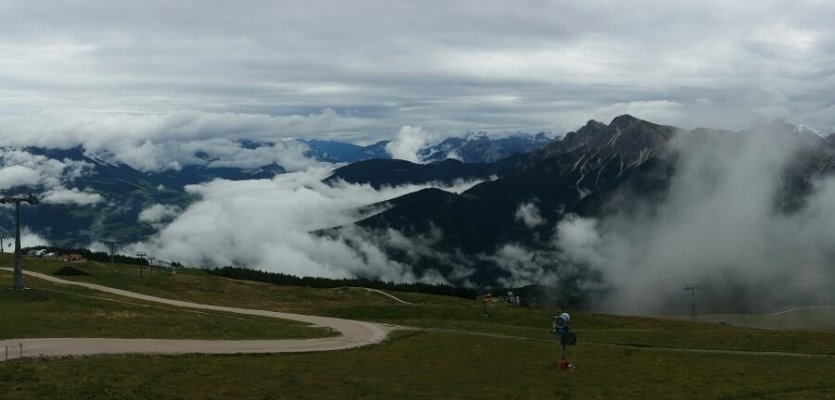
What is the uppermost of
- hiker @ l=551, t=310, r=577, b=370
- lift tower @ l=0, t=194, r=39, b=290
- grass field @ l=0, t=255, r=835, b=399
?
lift tower @ l=0, t=194, r=39, b=290

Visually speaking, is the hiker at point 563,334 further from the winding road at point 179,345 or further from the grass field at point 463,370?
the winding road at point 179,345

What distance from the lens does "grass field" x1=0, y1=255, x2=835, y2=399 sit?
4216 centimetres

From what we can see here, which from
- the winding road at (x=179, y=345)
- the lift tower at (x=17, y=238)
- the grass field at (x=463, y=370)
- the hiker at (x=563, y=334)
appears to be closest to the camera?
the grass field at (x=463, y=370)

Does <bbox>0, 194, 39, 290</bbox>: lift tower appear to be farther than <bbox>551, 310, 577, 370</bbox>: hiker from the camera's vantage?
Yes

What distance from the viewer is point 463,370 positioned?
53.3 m

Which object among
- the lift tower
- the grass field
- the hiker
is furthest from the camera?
the lift tower

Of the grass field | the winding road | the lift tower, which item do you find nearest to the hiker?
the grass field

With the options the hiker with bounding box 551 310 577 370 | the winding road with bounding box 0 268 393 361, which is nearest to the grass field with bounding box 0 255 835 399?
the hiker with bounding box 551 310 577 370

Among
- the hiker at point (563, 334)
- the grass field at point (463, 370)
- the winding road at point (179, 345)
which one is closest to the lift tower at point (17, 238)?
the grass field at point (463, 370)

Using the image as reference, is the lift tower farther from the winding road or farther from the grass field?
the winding road

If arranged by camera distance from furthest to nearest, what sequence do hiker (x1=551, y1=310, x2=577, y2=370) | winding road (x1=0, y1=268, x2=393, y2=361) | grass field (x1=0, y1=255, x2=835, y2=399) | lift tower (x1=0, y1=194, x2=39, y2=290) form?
lift tower (x1=0, y1=194, x2=39, y2=290)
hiker (x1=551, y1=310, x2=577, y2=370)
winding road (x1=0, y1=268, x2=393, y2=361)
grass field (x1=0, y1=255, x2=835, y2=399)

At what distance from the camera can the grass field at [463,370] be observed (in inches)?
1660

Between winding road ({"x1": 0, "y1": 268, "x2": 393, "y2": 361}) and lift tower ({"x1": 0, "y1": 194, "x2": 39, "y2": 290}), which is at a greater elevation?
lift tower ({"x1": 0, "y1": 194, "x2": 39, "y2": 290})

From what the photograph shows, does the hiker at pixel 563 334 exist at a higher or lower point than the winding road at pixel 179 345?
higher
